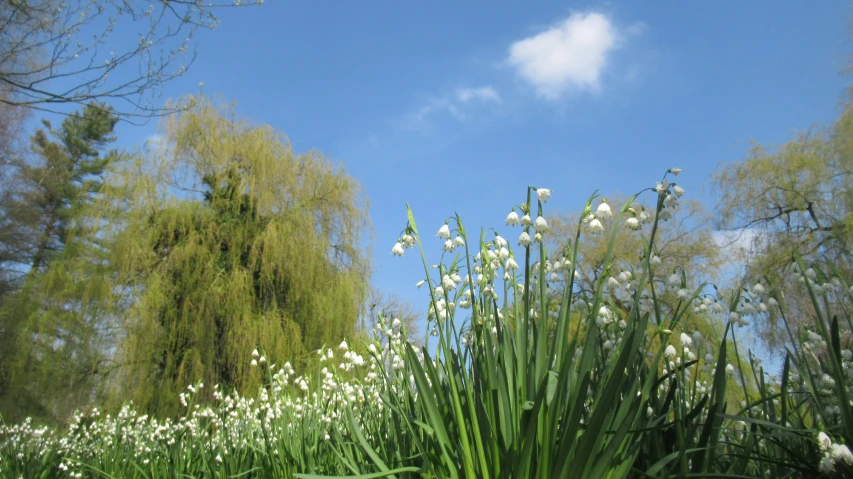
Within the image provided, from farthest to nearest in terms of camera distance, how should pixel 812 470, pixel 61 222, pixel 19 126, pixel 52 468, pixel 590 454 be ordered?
pixel 61 222 → pixel 19 126 → pixel 52 468 → pixel 812 470 → pixel 590 454

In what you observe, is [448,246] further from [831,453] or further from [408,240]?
[831,453]

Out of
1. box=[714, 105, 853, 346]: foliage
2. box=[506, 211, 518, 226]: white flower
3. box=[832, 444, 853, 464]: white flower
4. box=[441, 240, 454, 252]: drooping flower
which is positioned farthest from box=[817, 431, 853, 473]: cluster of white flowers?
box=[714, 105, 853, 346]: foliage

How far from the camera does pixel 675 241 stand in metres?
16.1

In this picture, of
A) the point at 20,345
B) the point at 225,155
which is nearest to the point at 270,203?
the point at 225,155

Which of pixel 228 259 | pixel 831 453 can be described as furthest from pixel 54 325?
pixel 831 453

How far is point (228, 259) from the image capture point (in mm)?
13297

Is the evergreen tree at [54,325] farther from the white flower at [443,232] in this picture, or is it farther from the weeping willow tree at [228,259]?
the white flower at [443,232]

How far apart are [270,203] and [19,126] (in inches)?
365

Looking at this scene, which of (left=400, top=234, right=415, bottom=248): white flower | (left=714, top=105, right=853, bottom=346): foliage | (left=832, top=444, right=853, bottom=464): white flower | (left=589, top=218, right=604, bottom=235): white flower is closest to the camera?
(left=832, top=444, right=853, bottom=464): white flower

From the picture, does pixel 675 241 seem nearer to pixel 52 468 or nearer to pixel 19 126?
pixel 52 468

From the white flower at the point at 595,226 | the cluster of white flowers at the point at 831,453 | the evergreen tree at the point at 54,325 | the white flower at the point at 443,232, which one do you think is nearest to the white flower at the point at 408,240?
the white flower at the point at 443,232

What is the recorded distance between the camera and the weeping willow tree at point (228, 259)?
477 inches

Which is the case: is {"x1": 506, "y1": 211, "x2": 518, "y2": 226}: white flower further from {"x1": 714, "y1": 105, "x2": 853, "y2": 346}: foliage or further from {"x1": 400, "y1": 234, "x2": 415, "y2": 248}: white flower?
{"x1": 714, "y1": 105, "x2": 853, "y2": 346}: foliage

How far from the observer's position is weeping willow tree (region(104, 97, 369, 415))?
39.7 ft
